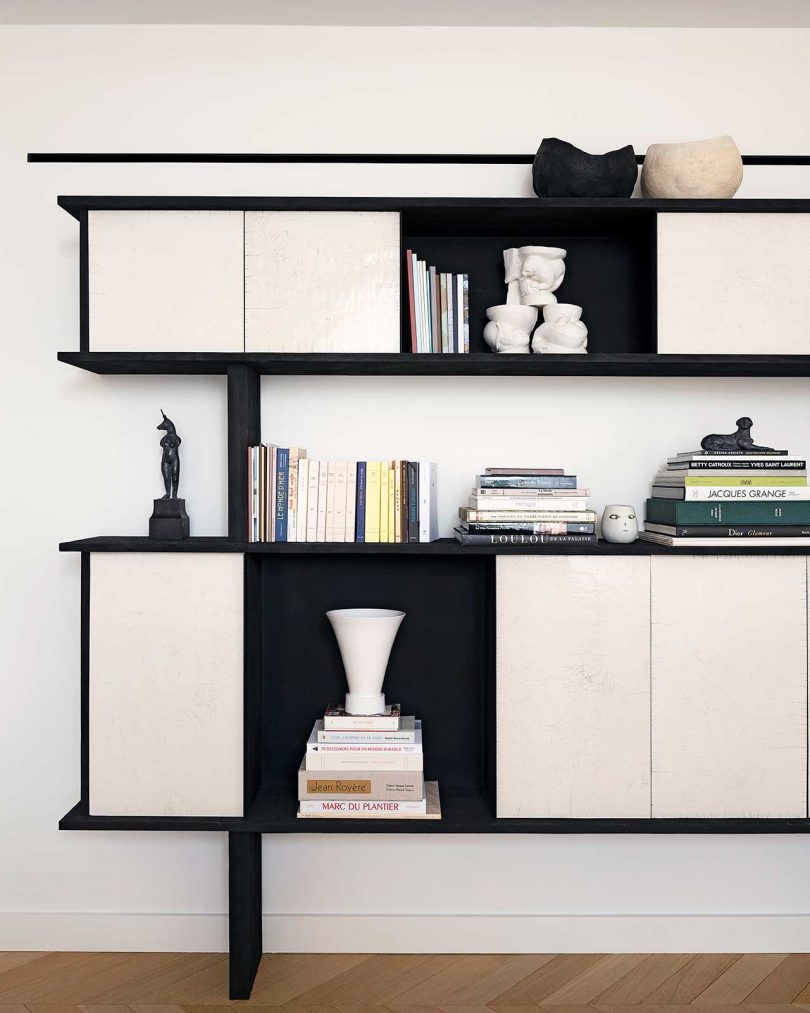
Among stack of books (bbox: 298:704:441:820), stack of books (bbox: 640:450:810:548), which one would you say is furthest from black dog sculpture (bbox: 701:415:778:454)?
stack of books (bbox: 298:704:441:820)

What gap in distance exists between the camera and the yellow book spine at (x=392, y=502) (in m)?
2.01

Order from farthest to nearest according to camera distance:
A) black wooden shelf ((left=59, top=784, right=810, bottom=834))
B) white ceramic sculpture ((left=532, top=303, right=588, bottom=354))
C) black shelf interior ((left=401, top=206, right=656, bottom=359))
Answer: black shelf interior ((left=401, top=206, right=656, bottom=359)) → white ceramic sculpture ((left=532, top=303, right=588, bottom=354)) → black wooden shelf ((left=59, top=784, right=810, bottom=834))

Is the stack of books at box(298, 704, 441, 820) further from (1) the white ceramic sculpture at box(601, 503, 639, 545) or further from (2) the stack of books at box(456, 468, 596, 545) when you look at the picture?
(1) the white ceramic sculpture at box(601, 503, 639, 545)

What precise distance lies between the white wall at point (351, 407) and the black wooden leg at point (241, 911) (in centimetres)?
21

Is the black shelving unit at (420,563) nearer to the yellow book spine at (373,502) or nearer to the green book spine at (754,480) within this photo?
the yellow book spine at (373,502)

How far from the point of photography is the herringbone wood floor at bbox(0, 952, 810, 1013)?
2.07 metres

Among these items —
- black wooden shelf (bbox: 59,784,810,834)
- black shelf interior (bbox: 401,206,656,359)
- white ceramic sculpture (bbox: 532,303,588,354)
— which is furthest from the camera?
black shelf interior (bbox: 401,206,656,359)

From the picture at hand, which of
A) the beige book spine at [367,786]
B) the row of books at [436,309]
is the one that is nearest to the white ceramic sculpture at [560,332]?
the row of books at [436,309]

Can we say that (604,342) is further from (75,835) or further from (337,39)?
(75,835)

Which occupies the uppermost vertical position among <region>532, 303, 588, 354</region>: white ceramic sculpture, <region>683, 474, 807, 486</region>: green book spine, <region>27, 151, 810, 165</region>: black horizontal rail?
<region>27, 151, 810, 165</region>: black horizontal rail

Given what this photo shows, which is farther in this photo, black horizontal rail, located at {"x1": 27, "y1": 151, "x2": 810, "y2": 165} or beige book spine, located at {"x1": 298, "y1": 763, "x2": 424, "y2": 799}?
black horizontal rail, located at {"x1": 27, "y1": 151, "x2": 810, "y2": 165}

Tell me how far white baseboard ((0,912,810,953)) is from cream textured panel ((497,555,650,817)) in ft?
1.84

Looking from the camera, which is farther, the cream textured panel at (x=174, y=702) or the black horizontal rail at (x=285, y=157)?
the black horizontal rail at (x=285, y=157)

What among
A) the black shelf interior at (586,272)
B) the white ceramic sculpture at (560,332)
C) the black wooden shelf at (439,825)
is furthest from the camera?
the black shelf interior at (586,272)
